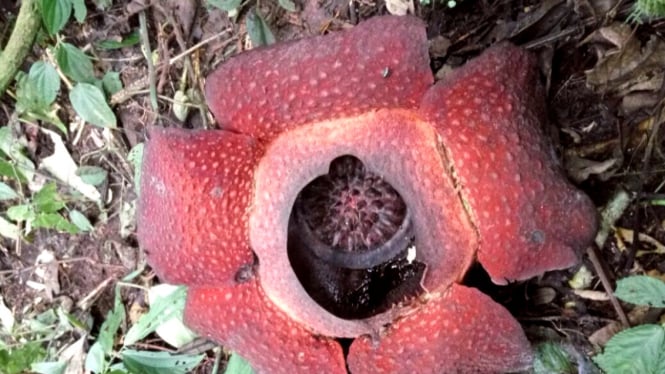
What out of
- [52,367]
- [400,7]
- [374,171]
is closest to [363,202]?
[374,171]

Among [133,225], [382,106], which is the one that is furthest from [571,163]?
[133,225]

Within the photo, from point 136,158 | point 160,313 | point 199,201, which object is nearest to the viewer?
point 199,201

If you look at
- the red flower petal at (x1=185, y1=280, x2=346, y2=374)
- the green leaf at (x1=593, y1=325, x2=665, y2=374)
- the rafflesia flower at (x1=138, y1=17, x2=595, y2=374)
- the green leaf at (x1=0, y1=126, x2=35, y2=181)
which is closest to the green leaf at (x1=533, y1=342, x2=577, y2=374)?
the green leaf at (x1=593, y1=325, x2=665, y2=374)

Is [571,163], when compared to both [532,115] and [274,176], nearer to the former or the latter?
[532,115]

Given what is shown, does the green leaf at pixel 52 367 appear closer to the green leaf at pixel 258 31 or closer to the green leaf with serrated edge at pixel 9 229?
the green leaf with serrated edge at pixel 9 229

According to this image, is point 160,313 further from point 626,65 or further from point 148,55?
point 626,65
